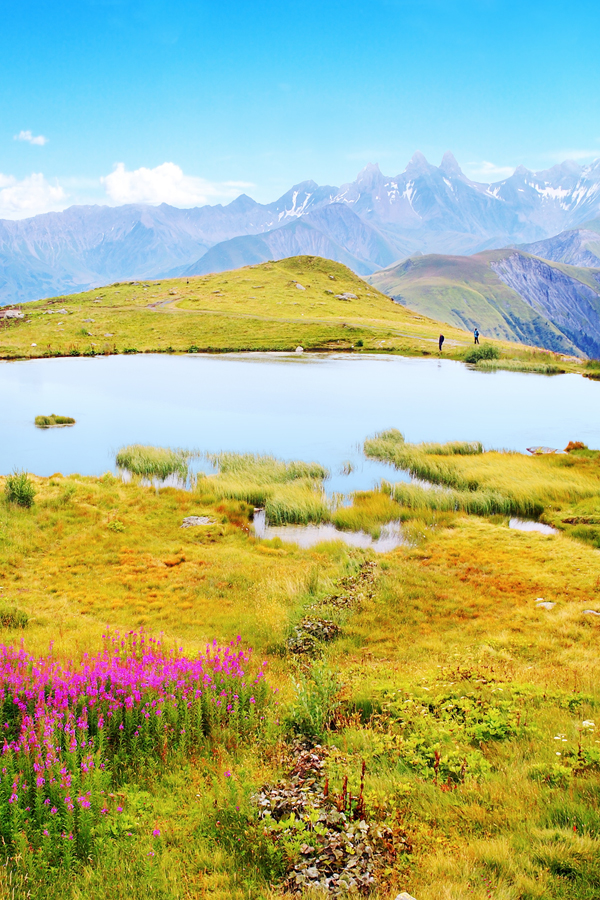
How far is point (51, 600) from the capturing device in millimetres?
Result: 14211

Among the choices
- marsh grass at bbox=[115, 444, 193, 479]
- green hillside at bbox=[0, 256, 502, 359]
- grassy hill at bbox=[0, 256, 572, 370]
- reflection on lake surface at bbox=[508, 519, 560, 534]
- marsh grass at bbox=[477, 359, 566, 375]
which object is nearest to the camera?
reflection on lake surface at bbox=[508, 519, 560, 534]

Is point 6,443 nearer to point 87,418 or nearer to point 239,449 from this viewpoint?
point 87,418

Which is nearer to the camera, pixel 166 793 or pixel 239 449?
pixel 166 793

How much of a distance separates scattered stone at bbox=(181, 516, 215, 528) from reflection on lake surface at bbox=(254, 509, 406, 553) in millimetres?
1840

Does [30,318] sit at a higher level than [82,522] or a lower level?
higher

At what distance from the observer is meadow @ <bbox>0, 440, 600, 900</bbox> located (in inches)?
211

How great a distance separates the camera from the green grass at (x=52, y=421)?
38.2m

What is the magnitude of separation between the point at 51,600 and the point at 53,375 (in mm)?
51978

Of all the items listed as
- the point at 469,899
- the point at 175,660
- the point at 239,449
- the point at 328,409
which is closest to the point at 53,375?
the point at 328,409

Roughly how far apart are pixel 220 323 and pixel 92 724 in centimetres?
9125

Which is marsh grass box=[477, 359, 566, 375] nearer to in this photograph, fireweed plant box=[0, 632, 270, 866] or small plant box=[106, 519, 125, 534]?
small plant box=[106, 519, 125, 534]

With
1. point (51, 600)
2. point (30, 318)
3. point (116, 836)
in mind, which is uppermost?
point (30, 318)

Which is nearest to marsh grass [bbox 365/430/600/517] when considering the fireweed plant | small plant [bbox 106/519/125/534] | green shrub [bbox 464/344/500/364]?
small plant [bbox 106/519/125/534]

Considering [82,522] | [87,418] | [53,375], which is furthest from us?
[53,375]
